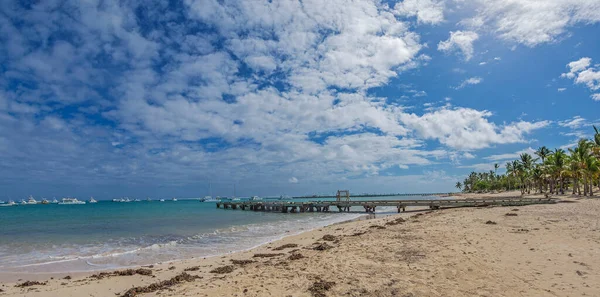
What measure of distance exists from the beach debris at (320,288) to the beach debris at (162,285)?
426cm

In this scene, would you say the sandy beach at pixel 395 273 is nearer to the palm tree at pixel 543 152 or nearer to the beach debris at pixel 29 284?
the beach debris at pixel 29 284

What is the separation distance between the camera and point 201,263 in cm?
1295

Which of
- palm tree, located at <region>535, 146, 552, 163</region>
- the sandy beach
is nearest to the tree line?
palm tree, located at <region>535, 146, 552, 163</region>

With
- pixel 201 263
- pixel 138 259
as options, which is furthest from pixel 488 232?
pixel 138 259

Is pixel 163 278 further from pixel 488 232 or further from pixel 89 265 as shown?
pixel 488 232

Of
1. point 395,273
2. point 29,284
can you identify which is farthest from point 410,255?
point 29,284

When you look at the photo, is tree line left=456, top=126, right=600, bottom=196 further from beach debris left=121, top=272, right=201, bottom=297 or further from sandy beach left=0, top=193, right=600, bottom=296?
beach debris left=121, top=272, right=201, bottom=297

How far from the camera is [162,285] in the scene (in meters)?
9.27

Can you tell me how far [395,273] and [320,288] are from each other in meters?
2.30

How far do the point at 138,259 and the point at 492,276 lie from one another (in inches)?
588

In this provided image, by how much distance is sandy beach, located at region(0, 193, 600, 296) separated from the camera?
7.25m

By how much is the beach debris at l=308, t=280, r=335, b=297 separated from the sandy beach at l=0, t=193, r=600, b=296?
25mm

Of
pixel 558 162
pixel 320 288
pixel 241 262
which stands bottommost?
pixel 241 262

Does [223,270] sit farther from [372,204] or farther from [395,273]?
[372,204]
